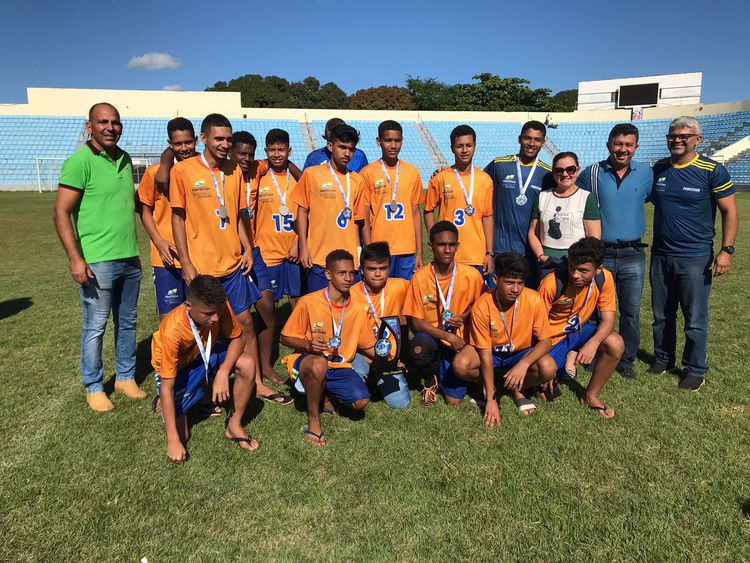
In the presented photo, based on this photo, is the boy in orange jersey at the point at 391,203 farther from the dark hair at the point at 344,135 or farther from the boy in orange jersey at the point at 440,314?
the boy in orange jersey at the point at 440,314

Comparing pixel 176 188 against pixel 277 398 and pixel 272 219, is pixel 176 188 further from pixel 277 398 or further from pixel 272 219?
pixel 277 398

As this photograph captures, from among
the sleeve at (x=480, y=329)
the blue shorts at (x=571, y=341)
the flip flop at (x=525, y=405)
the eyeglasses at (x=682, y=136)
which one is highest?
the eyeglasses at (x=682, y=136)

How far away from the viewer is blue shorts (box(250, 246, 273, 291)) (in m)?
4.62

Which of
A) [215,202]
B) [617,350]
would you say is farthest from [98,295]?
[617,350]

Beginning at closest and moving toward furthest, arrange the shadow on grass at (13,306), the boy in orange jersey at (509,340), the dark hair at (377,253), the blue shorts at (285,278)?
1. the boy in orange jersey at (509,340)
2. the dark hair at (377,253)
3. the blue shorts at (285,278)
4. the shadow on grass at (13,306)

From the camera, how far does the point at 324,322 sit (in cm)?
391

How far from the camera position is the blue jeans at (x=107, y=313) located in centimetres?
403

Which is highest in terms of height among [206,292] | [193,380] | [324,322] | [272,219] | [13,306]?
[272,219]

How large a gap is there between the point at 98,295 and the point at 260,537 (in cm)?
251

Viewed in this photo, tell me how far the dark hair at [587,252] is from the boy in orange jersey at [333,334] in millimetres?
1773

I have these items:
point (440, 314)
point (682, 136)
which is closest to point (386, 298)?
Result: point (440, 314)

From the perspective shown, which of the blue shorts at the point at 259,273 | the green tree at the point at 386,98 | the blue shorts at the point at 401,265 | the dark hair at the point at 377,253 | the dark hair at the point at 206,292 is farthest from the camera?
the green tree at the point at 386,98

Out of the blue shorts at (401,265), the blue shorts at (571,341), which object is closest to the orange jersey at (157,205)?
the blue shorts at (401,265)

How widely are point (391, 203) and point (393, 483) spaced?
8.55 ft
